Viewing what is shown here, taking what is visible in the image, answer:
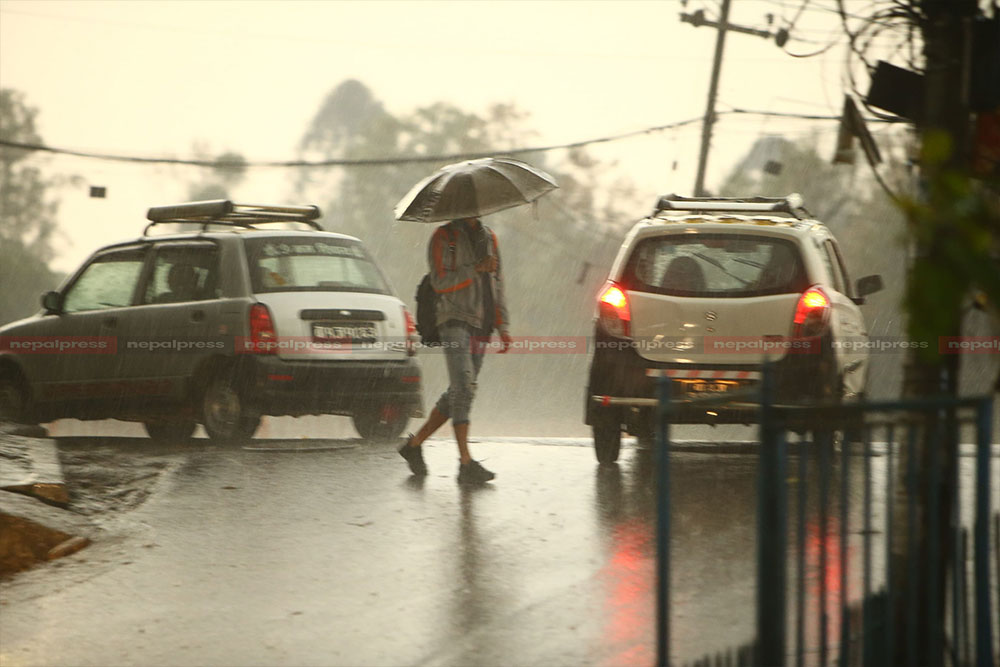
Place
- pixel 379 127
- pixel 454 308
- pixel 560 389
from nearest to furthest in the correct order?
pixel 454 308 → pixel 560 389 → pixel 379 127

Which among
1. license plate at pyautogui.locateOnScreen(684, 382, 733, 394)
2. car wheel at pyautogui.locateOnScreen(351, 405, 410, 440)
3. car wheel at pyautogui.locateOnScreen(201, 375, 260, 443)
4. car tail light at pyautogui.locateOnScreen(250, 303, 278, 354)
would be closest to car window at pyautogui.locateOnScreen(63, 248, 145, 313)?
car wheel at pyautogui.locateOnScreen(201, 375, 260, 443)

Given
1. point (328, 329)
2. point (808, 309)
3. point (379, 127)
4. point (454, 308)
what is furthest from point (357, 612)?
point (379, 127)

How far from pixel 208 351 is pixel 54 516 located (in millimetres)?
3520

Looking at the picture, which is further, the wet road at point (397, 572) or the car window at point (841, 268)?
the car window at point (841, 268)

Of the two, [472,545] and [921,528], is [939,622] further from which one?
[472,545]

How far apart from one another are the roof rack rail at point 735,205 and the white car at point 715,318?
0.25 m

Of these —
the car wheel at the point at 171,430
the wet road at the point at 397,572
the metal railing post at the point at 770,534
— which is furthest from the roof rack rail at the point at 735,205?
the metal railing post at the point at 770,534

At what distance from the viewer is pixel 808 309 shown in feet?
32.0

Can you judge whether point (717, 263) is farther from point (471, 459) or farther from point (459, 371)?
point (471, 459)

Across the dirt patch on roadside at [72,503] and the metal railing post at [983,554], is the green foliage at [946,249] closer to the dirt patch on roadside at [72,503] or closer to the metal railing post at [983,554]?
the metal railing post at [983,554]

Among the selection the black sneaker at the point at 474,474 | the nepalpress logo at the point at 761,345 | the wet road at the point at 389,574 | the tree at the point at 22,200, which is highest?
the tree at the point at 22,200

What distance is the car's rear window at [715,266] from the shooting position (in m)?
9.95

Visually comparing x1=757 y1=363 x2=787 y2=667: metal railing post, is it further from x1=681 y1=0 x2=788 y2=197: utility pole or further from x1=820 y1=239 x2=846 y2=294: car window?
x1=681 y1=0 x2=788 y2=197: utility pole

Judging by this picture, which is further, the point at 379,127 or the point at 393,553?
the point at 379,127
